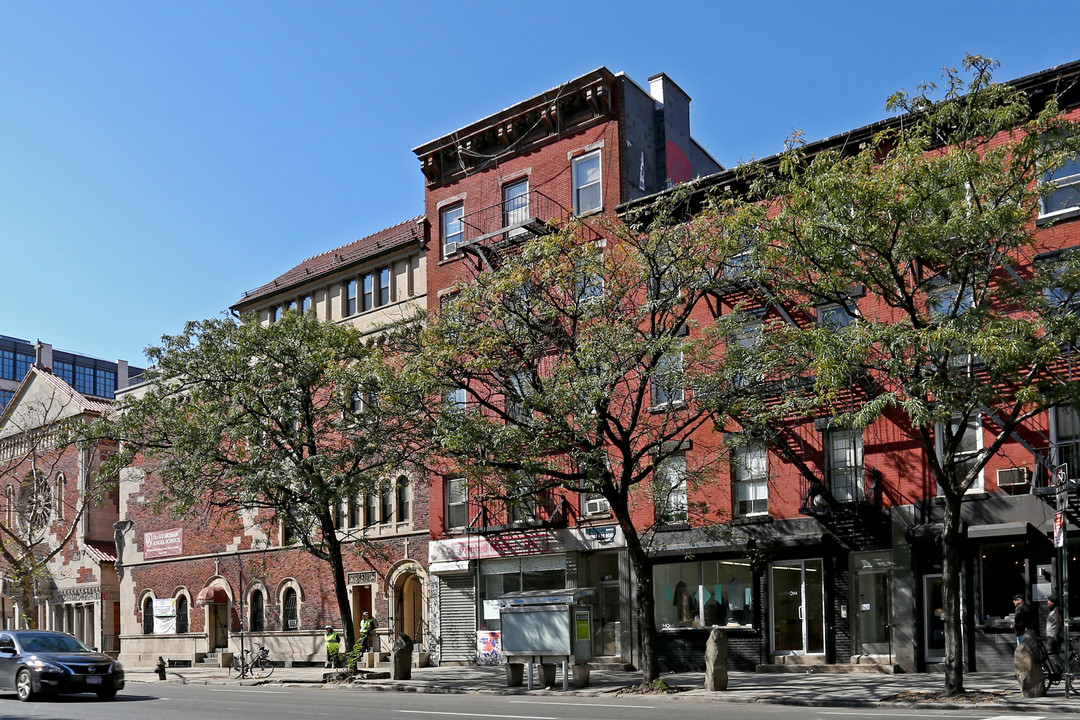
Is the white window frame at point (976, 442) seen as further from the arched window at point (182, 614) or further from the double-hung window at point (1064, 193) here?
the arched window at point (182, 614)

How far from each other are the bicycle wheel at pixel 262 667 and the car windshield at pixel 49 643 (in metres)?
9.84

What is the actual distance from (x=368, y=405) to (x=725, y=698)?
10.8 metres

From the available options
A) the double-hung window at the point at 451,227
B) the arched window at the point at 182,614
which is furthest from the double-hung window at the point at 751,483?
the arched window at the point at 182,614

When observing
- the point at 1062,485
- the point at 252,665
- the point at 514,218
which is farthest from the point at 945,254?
the point at 252,665

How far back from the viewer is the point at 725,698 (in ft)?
68.1

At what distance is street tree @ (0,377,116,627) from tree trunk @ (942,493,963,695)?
1504 inches

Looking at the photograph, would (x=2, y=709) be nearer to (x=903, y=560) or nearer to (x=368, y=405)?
(x=368, y=405)

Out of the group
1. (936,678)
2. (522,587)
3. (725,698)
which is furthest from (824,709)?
(522,587)

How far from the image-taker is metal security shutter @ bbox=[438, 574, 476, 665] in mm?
34656

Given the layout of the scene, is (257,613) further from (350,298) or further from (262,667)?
(350,298)

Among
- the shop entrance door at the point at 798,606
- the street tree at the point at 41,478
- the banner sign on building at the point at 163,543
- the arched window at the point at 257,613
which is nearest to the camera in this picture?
the shop entrance door at the point at 798,606

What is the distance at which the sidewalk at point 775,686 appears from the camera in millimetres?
18297

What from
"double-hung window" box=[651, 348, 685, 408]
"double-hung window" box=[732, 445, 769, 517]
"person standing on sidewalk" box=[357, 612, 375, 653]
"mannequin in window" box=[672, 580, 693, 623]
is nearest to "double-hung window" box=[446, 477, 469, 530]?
"person standing on sidewalk" box=[357, 612, 375, 653]

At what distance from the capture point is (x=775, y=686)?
23.0 meters
